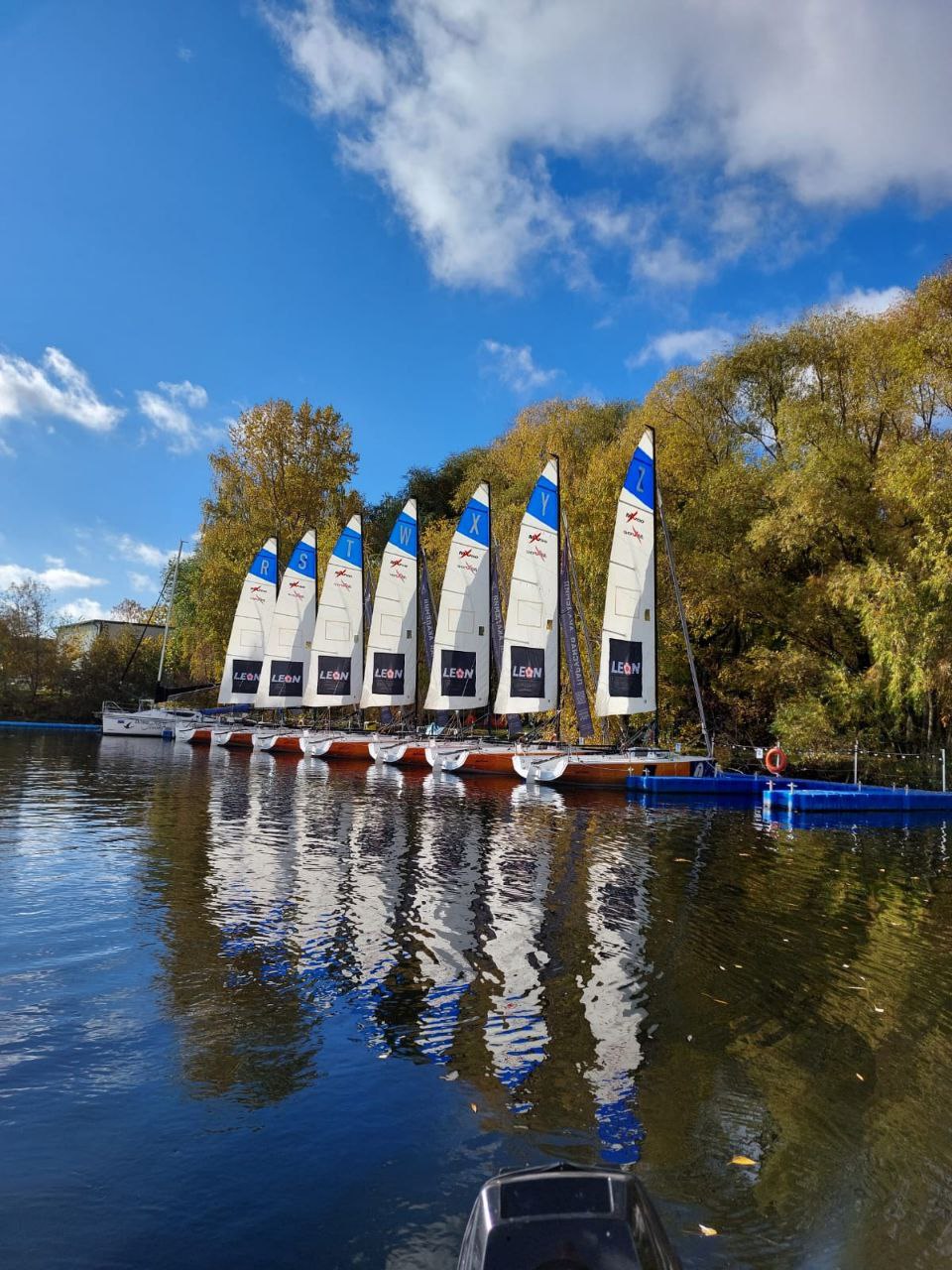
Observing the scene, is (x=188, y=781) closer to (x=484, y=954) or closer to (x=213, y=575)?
(x=484, y=954)

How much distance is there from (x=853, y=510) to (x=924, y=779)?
36.4ft

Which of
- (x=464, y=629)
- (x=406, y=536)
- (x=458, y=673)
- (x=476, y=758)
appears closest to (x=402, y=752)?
(x=458, y=673)

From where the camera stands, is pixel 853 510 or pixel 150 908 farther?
pixel 853 510

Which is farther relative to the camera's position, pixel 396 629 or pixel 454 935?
pixel 396 629

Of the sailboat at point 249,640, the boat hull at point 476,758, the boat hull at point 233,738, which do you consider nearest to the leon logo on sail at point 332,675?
the boat hull at point 233,738

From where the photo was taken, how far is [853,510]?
107 feet

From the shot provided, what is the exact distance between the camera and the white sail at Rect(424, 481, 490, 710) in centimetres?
3800

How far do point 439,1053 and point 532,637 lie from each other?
1098 inches

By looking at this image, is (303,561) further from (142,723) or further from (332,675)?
(142,723)

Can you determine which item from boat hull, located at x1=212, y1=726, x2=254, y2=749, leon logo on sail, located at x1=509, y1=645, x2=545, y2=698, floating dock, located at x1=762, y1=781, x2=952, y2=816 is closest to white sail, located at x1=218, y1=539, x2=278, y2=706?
boat hull, located at x1=212, y1=726, x2=254, y2=749

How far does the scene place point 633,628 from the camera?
106ft

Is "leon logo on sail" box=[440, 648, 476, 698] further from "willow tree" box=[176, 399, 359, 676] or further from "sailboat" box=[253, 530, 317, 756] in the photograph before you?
"willow tree" box=[176, 399, 359, 676]

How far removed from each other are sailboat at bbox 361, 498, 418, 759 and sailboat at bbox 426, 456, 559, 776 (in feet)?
28.4

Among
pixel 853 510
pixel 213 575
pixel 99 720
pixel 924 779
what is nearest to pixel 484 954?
pixel 924 779
